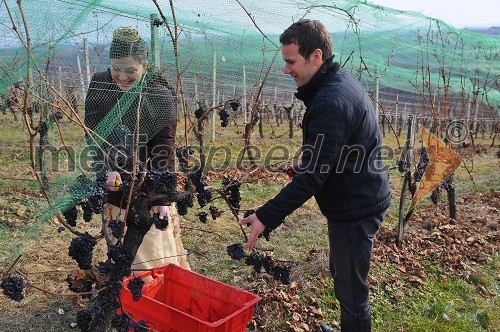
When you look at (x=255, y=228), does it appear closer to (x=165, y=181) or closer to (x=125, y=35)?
(x=165, y=181)

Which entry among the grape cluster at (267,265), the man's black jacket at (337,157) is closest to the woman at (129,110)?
the grape cluster at (267,265)

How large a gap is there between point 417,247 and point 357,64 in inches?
182

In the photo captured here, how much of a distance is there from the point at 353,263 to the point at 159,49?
1.85 meters

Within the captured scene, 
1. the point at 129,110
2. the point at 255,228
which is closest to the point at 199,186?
the point at 255,228

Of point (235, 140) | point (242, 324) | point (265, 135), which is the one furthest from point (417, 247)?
point (265, 135)

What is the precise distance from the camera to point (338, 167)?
236 centimetres

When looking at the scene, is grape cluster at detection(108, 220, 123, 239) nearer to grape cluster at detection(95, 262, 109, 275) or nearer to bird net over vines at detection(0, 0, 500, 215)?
grape cluster at detection(95, 262, 109, 275)

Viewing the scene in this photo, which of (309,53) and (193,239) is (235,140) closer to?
(193,239)

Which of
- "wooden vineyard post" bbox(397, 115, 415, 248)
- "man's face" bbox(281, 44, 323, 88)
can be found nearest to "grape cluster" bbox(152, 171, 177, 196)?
"man's face" bbox(281, 44, 323, 88)

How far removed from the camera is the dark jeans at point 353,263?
8.21 feet

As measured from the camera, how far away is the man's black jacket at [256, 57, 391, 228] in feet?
7.11

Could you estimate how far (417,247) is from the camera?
15.7 ft

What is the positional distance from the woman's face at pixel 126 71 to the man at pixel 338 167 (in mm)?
865

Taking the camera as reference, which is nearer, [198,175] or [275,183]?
[198,175]
